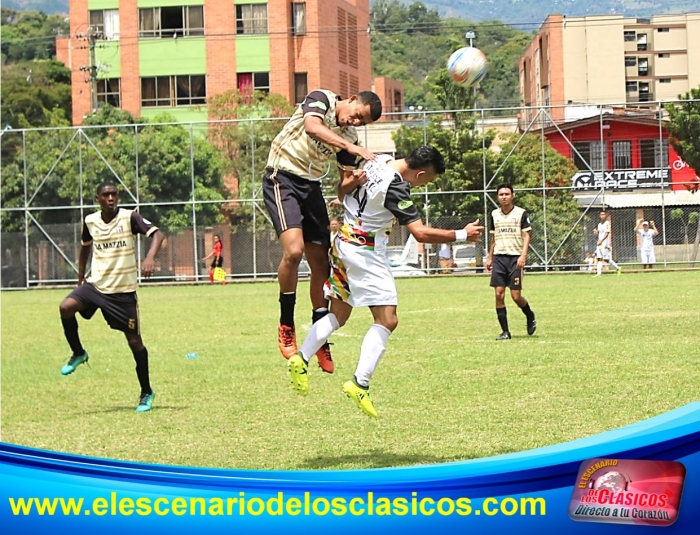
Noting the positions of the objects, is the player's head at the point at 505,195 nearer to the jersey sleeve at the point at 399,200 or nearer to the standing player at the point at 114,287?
the standing player at the point at 114,287

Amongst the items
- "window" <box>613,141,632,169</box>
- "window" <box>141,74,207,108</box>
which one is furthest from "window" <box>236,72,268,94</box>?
"window" <box>613,141,632,169</box>

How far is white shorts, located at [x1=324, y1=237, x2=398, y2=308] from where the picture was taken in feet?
21.1

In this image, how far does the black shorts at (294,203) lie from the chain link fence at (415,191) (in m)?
22.3

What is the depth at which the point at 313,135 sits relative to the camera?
20.1ft

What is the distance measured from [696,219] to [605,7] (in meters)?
24.5

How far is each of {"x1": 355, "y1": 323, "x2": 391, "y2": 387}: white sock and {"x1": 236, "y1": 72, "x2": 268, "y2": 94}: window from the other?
37.6 metres

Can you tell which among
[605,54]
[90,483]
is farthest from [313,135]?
[605,54]

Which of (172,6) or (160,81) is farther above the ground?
(172,6)

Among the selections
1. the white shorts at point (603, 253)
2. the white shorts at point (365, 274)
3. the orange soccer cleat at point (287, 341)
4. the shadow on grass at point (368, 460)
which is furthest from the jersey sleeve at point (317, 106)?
the white shorts at point (603, 253)

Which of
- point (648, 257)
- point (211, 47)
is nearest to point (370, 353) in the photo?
point (648, 257)

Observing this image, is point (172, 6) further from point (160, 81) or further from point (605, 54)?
point (605, 54)

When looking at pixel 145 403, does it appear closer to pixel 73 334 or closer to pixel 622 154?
pixel 73 334

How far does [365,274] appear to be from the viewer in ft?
21.2

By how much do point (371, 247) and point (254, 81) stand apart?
38.1 metres
